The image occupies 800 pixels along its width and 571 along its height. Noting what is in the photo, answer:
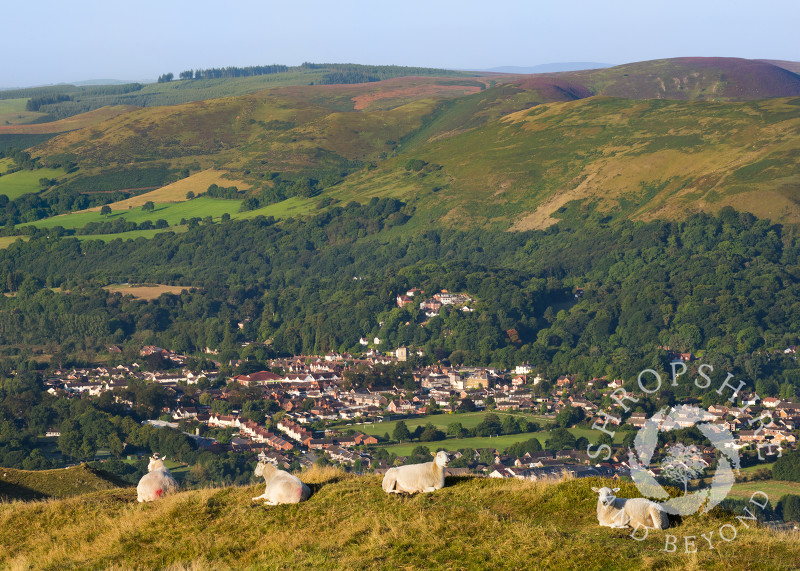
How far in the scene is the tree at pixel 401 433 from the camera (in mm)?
71688

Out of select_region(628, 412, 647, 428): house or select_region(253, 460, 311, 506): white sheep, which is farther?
select_region(628, 412, 647, 428): house

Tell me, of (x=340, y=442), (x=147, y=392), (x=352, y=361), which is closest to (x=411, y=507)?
(x=340, y=442)

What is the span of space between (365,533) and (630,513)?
3.51 metres

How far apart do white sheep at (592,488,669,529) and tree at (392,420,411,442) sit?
187ft

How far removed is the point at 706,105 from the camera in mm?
175250

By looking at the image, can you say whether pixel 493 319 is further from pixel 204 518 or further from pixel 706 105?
pixel 204 518

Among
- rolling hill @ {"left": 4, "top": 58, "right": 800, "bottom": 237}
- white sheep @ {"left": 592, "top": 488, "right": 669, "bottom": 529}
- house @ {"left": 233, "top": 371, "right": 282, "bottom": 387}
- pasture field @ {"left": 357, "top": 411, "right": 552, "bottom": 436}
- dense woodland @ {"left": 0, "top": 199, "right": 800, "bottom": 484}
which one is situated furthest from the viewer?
rolling hill @ {"left": 4, "top": 58, "right": 800, "bottom": 237}

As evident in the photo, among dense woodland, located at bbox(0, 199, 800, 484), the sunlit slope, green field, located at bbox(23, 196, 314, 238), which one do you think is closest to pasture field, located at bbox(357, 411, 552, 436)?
dense woodland, located at bbox(0, 199, 800, 484)

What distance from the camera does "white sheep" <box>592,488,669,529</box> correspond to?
1452cm

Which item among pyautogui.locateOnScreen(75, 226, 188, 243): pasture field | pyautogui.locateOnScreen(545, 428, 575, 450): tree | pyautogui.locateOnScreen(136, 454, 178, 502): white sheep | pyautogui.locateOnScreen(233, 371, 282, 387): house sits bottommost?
pyautogui.locateOnScreen(233, 371, 282, 387): house

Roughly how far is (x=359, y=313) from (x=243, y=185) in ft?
247

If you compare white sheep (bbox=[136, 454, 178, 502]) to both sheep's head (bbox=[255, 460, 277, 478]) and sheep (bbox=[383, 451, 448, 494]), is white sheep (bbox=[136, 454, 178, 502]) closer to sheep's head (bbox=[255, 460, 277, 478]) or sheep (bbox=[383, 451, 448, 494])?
sheep's head (bbox=[255, 460, 277, 478])

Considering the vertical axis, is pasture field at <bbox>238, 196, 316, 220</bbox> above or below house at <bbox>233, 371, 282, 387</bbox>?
above


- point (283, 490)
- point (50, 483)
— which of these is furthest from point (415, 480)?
point (50, 483)
